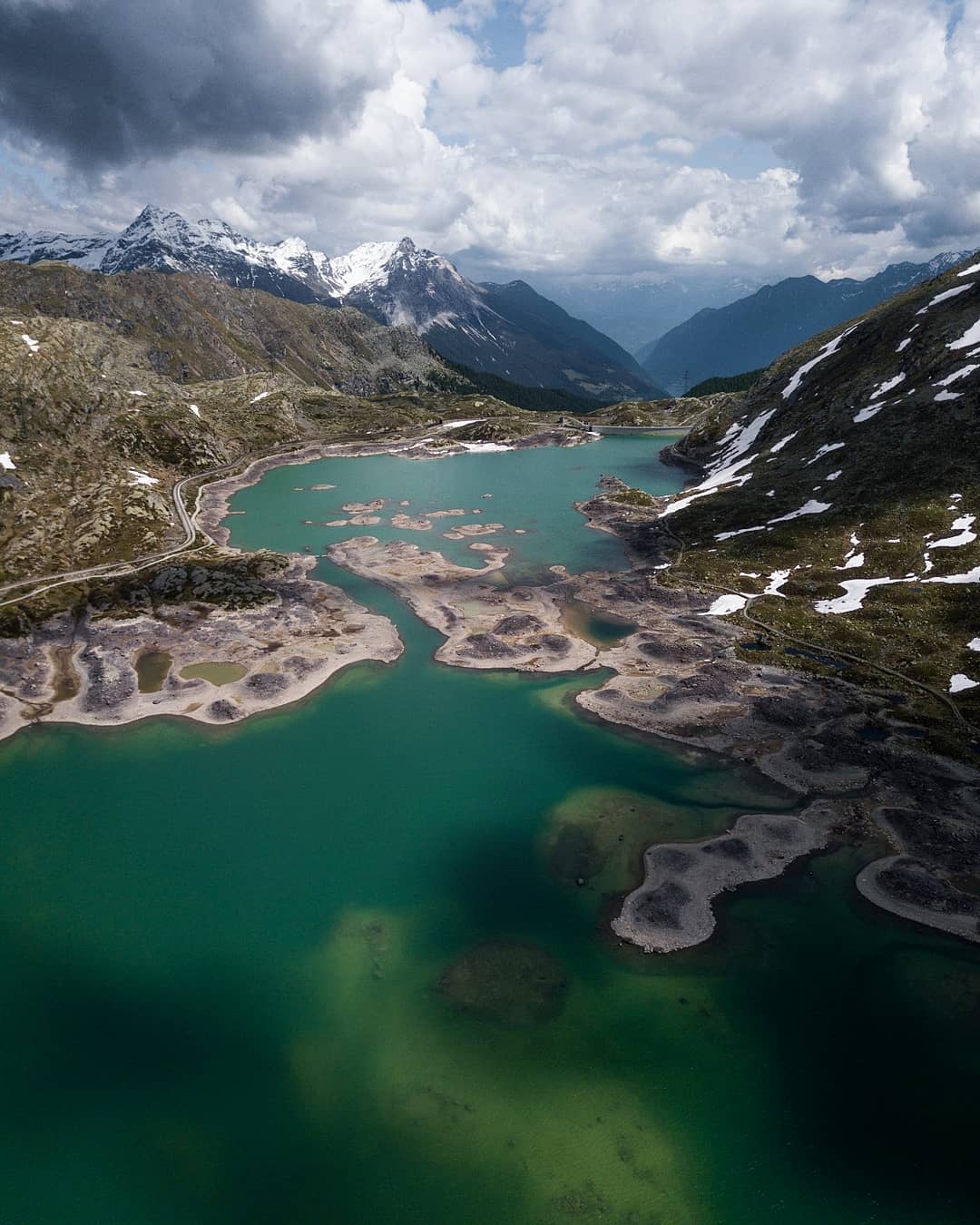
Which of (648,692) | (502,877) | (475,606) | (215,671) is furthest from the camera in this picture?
(475,606)

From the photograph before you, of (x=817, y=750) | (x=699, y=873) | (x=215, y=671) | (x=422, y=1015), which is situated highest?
(x=215, y=671)

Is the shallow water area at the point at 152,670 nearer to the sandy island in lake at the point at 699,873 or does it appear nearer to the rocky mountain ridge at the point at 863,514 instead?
the sandy island in lake at the point at 699,873

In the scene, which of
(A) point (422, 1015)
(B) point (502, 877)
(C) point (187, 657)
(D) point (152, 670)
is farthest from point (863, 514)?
(D) point (152, 670)

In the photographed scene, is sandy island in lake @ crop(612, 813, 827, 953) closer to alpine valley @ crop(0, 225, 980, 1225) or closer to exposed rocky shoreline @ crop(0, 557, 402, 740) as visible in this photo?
alpine valley @ crop(0, 225, 980, 1225)

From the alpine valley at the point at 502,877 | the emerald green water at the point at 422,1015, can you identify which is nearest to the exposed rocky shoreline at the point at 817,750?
the alpine valley at the point at 502,877

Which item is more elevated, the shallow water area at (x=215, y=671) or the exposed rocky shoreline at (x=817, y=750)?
the shallow water area at (x=215, y=671)

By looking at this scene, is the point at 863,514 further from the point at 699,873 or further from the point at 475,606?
the point at 699,873

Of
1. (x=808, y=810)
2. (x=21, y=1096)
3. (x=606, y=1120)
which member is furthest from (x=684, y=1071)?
(x=21, y=1096)

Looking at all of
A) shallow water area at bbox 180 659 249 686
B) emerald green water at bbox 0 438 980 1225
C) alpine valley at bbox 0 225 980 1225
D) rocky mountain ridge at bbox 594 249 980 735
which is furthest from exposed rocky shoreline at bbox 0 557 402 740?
rocky mountain ridge at bbox 594 249 980 735

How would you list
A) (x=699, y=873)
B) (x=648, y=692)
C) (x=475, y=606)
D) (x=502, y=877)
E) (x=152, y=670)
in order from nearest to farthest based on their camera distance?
1. (x=699, y=873)
2. (x=502, y=877)
3. (x=648, y=692)
4. (x=152, y=670)
5. (x=475, y=606)
